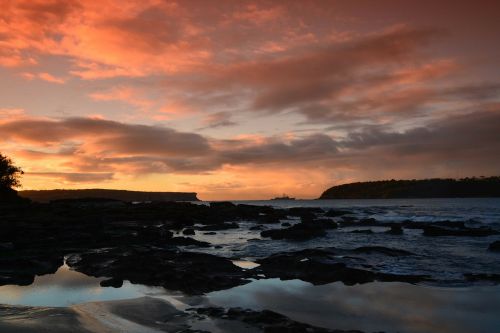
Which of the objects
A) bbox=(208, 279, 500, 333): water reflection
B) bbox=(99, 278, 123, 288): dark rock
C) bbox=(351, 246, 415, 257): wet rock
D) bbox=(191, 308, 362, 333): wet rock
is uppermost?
bbox=(99, 278, 123, 288): dark rock

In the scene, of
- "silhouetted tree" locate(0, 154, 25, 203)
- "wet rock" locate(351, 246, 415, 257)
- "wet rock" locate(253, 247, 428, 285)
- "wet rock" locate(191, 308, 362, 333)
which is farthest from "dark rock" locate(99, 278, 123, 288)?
"silhouetted tree" locate(0, 154, 25, 203)

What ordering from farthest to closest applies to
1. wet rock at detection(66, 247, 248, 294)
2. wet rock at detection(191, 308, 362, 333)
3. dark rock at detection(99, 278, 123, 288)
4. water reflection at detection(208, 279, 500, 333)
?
wet rock at detection(66, 247, 248, 294)
dark rock at detection(99, 278, 123, 288)
water reflection at detection(208, 279, 500, 333)
wet rock at detection(191, 308, 362, 333)

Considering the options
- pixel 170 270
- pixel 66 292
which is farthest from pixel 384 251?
pixel 66 292

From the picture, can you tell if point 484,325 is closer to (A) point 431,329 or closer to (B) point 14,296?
(A) point 431,329

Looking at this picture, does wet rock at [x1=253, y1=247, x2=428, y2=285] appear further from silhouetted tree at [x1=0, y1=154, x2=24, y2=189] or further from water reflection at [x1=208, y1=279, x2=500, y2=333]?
silhouetted tree at [x1=0, y1=154, x2=24, y2=189]

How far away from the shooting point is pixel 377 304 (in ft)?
30.6

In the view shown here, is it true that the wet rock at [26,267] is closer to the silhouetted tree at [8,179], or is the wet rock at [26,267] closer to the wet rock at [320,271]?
the wet rock at [320,271]

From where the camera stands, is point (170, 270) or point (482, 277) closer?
point (170, 270)

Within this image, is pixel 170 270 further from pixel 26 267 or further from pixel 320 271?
pixel 26 267

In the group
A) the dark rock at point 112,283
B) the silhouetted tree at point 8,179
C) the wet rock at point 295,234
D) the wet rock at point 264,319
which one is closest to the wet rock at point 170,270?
the dark rock at point 112,283

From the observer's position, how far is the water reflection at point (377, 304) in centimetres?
784

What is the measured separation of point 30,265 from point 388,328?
11.6 m

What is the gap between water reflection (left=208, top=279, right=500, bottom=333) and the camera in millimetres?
7844

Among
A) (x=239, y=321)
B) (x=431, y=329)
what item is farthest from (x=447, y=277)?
(x=239, y=321)
